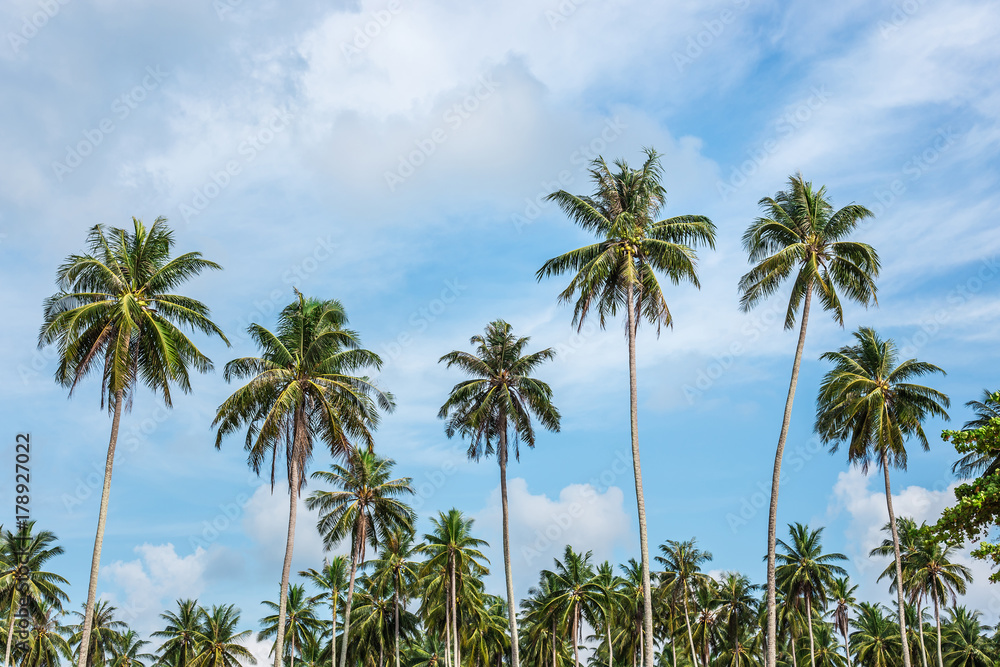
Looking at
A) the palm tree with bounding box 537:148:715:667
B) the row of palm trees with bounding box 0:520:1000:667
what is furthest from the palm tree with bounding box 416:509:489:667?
the palm tree with bounding box 537:148:715:667

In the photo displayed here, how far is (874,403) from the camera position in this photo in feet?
145

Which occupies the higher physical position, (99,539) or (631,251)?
(631,251)

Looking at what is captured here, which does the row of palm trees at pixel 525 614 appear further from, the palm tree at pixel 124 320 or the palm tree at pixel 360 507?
the palm tree at pixel 124 320

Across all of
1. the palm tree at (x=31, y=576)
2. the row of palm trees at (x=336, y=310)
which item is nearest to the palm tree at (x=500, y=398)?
the row of palm trees at (x=336, y=310)

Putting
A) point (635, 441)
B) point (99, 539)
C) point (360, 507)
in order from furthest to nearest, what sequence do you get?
point (360, 507) → point (635, 441) → point (99, 539)

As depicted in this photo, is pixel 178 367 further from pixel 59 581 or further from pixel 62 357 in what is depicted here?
pixel 59 581

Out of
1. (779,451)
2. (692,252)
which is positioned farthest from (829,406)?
(692,252)

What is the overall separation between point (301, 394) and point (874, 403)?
94.8 feet

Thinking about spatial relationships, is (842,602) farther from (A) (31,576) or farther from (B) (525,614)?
(A) (31,576)

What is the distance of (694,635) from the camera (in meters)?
79.1

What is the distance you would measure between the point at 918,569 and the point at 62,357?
58684mm

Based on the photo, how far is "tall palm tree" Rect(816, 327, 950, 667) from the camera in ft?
144

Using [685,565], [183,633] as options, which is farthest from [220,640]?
[685,565]

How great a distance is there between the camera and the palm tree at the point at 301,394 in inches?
1330
